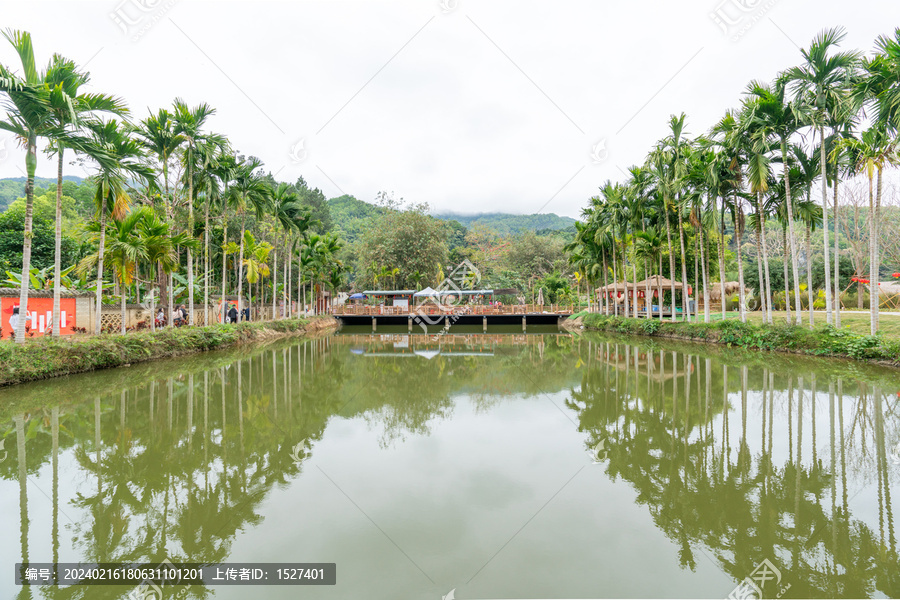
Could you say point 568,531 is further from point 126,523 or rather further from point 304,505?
point 126,523

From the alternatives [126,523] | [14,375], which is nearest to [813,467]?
[126,523]

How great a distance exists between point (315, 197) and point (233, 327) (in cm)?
3865

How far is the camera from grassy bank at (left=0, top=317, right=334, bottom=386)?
389 inches

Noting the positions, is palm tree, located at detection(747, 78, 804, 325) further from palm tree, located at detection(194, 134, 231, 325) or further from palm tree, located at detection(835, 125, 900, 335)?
palm tree, located at detection(194, 134, 231, 325)

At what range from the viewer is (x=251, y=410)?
827cm

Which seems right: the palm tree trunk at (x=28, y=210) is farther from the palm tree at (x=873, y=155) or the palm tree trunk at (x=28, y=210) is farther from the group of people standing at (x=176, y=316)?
the palm tree at (x=873, y=155)

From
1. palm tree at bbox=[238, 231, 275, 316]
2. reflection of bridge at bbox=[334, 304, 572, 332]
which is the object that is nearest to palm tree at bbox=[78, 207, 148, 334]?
palm tree at bbox=[238, 231, 275, 316]

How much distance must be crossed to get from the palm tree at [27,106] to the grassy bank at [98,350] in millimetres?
647

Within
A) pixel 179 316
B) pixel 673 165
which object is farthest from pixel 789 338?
pixel 179 316

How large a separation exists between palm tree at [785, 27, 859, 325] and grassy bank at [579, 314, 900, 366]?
10.8 feet
